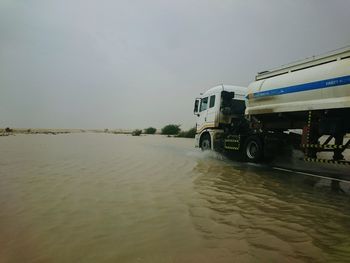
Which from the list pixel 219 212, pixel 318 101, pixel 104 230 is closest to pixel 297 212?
pixel 219 212

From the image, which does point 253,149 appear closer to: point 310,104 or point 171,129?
point 310,104

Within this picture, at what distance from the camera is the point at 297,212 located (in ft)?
20.0

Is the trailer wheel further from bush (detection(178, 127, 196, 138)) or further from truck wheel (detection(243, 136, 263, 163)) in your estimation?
bush (detection(178, 127, 196, 138))

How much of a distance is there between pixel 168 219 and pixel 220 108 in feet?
38.9

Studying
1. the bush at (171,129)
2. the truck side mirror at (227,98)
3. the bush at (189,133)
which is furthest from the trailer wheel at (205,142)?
the bush at (171,129)

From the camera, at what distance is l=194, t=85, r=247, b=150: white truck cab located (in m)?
16.8

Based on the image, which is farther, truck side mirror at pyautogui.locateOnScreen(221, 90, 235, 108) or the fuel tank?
truck side mirror at pyautogui.locateOnScreen(221, 90, 235, 108)

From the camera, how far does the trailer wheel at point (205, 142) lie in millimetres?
17719

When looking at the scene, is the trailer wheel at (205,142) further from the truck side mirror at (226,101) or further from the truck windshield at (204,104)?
the truck side mirror at (226,101)

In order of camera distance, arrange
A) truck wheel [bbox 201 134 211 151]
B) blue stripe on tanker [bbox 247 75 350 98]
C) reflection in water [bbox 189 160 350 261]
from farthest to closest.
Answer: truck wheel [bbox 201 134 211 151] < blue stripe on tanker [bbox 247 75 350 98] < reflection in water [bbox 189 160 350 261]

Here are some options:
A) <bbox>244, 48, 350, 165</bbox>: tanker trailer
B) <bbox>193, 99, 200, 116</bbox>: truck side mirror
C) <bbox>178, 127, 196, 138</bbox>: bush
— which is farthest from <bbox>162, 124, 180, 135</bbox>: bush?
<bbox>244, 48, 350, 165</bbox>: tanker trailer

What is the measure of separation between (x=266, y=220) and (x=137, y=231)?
1963mm

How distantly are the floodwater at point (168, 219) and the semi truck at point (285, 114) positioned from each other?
2.10m

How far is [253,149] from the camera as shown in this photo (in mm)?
14703
